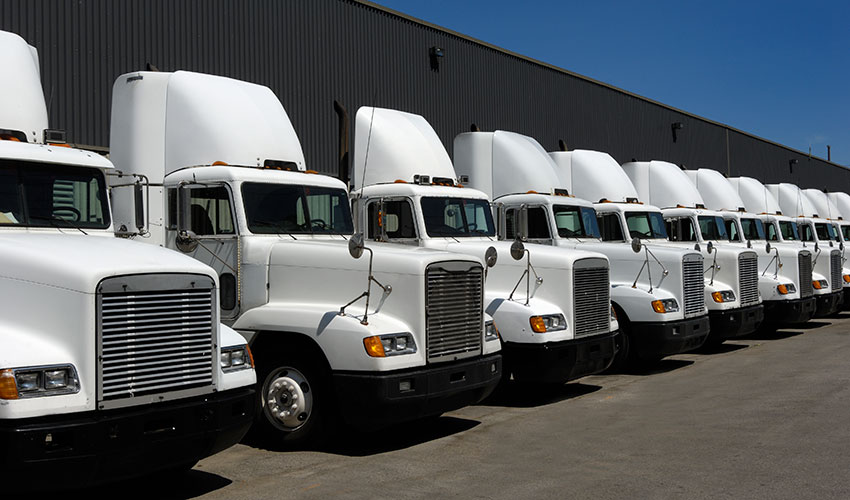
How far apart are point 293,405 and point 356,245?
5.60 feet

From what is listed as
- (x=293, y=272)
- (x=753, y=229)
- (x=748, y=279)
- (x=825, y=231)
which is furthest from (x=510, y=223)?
(x=825, y=231)

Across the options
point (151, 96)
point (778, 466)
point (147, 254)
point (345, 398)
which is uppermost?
point (151, 96)

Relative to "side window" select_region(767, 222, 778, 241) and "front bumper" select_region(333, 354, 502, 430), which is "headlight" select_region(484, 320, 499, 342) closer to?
"front bumper" select_region(333, 354, 502, 430)

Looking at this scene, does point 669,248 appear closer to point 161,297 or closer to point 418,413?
point 418,413

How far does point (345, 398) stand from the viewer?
8.18 metres

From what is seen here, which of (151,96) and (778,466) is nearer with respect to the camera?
(778,466)

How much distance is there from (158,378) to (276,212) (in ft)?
11.3

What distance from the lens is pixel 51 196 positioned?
24.7 feet

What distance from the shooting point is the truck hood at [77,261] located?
6.11m

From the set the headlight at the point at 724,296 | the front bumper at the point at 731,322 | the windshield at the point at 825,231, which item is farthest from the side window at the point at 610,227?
the windshield at the point at 825,231

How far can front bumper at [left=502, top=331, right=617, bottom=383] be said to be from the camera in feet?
35.3

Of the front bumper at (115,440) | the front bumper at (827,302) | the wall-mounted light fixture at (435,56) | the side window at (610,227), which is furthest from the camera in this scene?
the wall-mounted light fixture at (435,56)

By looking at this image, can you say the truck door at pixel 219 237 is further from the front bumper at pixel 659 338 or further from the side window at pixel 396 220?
the front bumper at pixel 659 338

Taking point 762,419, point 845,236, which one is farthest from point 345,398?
point 845,236
